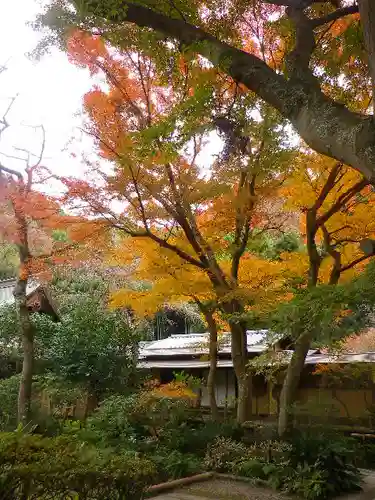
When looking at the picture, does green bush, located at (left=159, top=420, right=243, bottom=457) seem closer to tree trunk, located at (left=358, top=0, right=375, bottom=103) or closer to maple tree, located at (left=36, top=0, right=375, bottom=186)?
maple tree, located at (left=36, top=0, right=375, bottom=186)

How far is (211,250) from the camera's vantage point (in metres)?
10.9

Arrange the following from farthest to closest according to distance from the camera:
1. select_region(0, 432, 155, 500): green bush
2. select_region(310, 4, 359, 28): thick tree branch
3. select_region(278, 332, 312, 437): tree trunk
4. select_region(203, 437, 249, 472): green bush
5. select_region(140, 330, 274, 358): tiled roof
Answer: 1. select_region(140, 330, 274, 358): tiled roof
2. select_region(278, 332, 312, 437): tree trunk
3. select_region(203, 437, 249, 472): green bush
4. select_region(310, 4, 359, 28): thick tree branch
5. select_region(0, 432, 155, 500): green bush

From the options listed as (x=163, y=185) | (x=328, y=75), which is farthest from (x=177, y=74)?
(x=163, y=185)

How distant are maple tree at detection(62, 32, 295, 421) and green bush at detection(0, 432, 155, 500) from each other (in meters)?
5.63

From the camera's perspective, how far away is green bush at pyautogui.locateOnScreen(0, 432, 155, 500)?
4.02m

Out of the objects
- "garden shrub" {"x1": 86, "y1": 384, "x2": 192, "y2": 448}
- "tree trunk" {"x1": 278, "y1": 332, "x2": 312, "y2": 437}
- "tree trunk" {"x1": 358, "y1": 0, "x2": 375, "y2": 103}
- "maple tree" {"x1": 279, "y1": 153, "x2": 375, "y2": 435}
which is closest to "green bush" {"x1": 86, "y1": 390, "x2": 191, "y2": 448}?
"garden shrub" {"x1": 86, "y1": 384, "x2": 192, "y2": 448}

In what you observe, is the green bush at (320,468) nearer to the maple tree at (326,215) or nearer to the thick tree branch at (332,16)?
the maple tree at (326,215)

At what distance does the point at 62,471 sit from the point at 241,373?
24.7 ft

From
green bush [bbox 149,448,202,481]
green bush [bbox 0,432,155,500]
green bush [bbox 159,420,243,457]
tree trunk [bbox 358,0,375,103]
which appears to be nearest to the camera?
green bush [bbox 0,432,155,500]

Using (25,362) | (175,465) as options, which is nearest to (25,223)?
(25,362)

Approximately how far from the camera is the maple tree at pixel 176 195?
9820 millimetres

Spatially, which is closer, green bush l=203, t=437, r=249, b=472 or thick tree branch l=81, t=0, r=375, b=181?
thick tree branch l=81, t=0, r=375, b=181

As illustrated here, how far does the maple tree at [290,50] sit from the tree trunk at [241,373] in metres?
5.77

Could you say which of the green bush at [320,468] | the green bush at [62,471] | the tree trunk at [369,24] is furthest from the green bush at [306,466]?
the tree trunk at [369,24]
